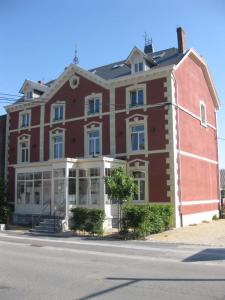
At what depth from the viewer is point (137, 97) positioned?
25.7m

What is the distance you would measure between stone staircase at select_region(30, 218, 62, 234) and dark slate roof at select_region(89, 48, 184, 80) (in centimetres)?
1098

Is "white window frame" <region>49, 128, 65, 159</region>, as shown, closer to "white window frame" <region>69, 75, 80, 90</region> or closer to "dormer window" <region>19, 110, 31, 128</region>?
"dormer window" <region>19, 110, 31, 128</region>

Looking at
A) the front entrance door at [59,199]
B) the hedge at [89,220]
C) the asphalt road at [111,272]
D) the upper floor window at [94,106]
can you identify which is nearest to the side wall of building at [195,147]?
the upper floor window at [94,106]

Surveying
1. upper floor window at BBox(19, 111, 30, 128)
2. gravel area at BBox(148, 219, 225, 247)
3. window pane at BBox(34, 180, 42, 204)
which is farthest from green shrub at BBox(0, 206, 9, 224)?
gravel area at BBox(148, 219, 225, 247)

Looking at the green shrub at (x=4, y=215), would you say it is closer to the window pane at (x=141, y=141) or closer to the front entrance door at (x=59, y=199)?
the front entrance door at (x=59, y=199)

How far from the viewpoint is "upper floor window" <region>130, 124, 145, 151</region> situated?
2497 centimetres

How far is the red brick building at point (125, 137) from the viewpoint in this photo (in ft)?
78.6

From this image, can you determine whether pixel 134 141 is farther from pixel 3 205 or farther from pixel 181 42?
pixel 3 205

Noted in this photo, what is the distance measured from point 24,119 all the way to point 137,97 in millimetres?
10866

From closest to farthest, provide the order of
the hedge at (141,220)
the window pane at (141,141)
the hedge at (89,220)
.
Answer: the hedge at (141,220)
the hedge at (89,220)
the window pane at (141,141)

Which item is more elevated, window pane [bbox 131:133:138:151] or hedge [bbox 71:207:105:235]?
window pane [bbox 131:133:138:151]

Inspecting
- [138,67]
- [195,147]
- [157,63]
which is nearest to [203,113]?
[195,147]

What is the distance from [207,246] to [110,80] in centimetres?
1412

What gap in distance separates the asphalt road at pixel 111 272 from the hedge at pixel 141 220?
9.11 feet
